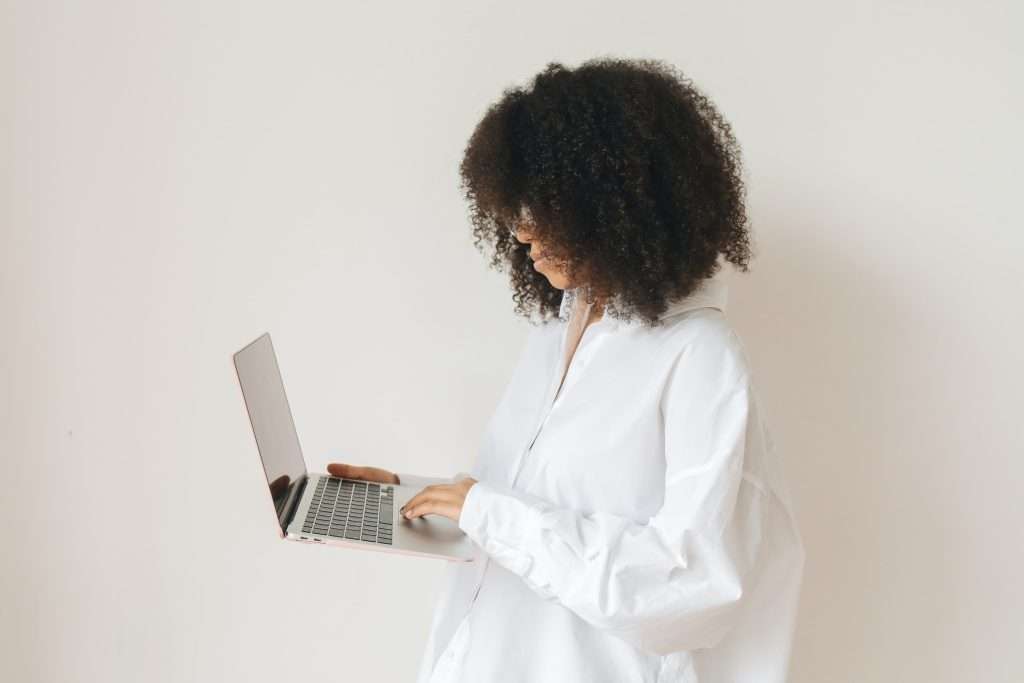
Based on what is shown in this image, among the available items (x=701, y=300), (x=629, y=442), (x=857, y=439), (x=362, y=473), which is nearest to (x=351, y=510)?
(x=362, y=473)

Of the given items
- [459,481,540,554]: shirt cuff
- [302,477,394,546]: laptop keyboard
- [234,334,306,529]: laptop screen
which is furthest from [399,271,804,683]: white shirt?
[234,334,306,529]: laptop screen

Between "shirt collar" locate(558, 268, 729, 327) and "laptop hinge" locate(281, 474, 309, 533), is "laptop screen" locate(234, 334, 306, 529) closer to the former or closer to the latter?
"laptop hinge" locate(281, 474, 309, 533)

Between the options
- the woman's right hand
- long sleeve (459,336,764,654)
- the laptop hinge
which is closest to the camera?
long sleeve (459,336,764,654)

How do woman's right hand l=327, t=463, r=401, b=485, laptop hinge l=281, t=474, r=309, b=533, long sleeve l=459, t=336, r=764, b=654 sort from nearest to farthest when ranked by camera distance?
long sleeve l=459, t=336, r=764, b=654 < laptop hinge l=281, t=474, r=309, b=533 < woman's right hand l=327, t=463, r=401, b=485

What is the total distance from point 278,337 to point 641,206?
27.5 inches

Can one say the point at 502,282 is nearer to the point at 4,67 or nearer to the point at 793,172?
the point at 793,172

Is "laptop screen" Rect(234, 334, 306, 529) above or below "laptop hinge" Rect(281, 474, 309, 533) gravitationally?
above

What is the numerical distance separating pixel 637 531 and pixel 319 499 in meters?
0.38

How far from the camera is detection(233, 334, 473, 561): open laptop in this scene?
0.96 metres

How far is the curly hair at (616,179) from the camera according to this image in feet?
3.14

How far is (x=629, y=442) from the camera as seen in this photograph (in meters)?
0.99

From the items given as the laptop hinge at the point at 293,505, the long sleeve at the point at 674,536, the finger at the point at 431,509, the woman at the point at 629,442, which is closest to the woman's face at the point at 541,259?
the woman at the point at 629,442

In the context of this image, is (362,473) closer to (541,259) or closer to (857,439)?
(541,259)

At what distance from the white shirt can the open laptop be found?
0.20ft
